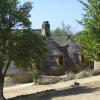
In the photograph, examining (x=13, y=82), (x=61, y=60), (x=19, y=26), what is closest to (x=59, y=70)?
(x=61, y=60)

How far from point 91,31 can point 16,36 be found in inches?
236

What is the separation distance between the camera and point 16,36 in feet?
95.3

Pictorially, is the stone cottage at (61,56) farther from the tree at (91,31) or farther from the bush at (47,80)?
the tree at (91,31)

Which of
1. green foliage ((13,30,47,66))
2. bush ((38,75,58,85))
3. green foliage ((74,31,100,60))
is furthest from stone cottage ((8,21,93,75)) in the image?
green foliage ((74,31,100,60))

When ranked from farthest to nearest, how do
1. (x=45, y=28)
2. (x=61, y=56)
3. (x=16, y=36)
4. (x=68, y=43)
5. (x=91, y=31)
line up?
(x=68, y=43) → (x=45, y=28) → (x=61, y=56) → (x=16, y=36) → (x=91, y=31)

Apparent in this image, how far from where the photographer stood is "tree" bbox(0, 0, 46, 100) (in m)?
28.6

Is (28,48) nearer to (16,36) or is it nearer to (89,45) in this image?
(16,36)

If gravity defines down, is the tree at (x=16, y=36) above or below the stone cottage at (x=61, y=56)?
above

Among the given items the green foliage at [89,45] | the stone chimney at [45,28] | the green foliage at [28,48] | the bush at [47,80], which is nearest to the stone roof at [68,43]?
the stone chimney at [45,28]

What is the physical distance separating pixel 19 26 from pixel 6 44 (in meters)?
1.68

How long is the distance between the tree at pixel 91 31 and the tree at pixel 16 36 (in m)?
4.10

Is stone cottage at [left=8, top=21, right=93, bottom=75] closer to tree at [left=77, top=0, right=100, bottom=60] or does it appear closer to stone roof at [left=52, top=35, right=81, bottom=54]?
stone roof at [left=52, top=35, right=81, bottom=54]

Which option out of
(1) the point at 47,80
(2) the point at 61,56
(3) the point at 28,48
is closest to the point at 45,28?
(2) the point at 61,56

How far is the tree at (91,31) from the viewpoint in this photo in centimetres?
2559
